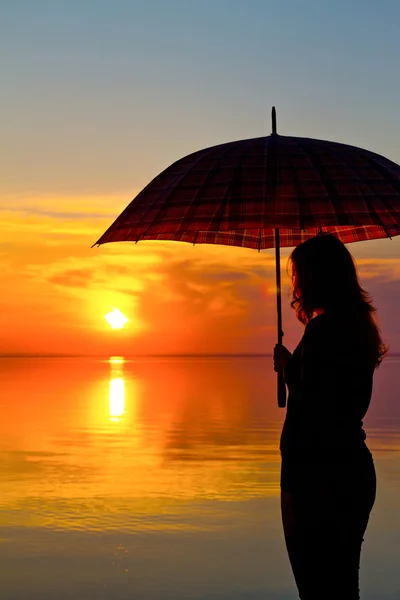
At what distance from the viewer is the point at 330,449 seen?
13.7 ft

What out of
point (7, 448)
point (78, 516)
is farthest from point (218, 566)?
point (7, 448)

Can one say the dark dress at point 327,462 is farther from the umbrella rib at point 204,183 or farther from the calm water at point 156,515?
the calm water at point 156,515

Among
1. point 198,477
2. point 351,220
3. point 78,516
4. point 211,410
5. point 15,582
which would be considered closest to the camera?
point 351,220

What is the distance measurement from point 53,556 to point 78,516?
6.77ft

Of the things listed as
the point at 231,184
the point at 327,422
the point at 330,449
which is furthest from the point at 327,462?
the point at 231,184

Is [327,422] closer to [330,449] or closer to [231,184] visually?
[330,449]

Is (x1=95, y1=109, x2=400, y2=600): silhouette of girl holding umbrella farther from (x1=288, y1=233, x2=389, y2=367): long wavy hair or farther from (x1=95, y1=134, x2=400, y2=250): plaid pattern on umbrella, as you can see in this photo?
(x1=95, y1=134, x2=400, y2=250): plaid pattern on umbrella

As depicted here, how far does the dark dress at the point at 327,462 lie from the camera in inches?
164

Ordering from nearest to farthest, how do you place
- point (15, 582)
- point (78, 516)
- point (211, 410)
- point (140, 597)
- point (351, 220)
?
point (351, 220), point (140, 597), point (15, 582), point (78, 516), point (211, 410)

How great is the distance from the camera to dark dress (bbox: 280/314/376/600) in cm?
417

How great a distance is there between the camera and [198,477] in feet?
48.0

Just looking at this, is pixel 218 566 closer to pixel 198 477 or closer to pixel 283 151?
pixel 283 151

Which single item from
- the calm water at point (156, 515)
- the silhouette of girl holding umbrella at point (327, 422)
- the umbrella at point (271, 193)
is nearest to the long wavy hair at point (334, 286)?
the silhouette of girl holding umbrella at point (327, 422)

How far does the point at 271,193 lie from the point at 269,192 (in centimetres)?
1
